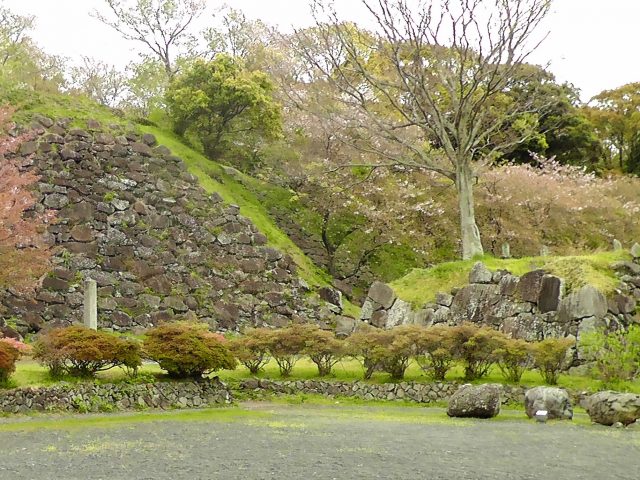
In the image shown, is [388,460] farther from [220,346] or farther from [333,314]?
[333,314]

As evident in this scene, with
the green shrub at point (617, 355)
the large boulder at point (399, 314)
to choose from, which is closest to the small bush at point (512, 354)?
the green shrub at point (617, 355)

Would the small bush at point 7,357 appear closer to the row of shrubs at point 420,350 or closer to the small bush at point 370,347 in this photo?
the row of shrubs at point 420,350

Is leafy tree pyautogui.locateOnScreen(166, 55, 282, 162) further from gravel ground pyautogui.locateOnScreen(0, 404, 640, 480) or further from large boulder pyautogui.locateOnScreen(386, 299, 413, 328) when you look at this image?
gravel ground pyautogui.locateOnScreen(0, 404, 640, 480)

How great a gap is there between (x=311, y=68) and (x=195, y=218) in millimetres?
10792

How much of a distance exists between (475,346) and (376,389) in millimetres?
2411

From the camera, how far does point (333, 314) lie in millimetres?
25984

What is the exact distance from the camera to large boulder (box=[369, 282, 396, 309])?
21.4 m

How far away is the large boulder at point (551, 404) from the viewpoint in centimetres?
1224

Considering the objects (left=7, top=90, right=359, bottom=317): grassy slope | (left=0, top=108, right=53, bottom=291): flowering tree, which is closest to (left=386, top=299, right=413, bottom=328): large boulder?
(left=7, top=90, right=359, bottom=317): grassy slope

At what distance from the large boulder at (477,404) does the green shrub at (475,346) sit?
84.1 inches

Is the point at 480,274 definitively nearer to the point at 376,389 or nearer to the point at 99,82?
the point at 376,389

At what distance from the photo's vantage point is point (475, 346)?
15078 mm

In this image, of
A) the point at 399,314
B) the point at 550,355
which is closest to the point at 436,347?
the point at 550,355

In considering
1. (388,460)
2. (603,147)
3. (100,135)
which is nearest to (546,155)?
(603,147)
